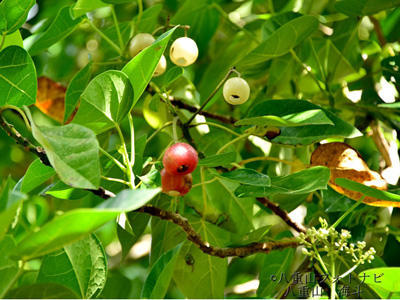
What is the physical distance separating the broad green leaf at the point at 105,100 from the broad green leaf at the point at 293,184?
0.77 ft

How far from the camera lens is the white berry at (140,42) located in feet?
3.60

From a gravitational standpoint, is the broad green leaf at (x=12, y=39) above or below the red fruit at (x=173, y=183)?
above

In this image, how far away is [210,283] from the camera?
120 cm

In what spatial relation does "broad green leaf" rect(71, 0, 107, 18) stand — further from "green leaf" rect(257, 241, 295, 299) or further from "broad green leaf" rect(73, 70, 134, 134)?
"green leaf" rect(257, 241, 295, 299)

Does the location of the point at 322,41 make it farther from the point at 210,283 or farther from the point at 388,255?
the point at 210,283

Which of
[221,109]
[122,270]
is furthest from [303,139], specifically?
[122,270]

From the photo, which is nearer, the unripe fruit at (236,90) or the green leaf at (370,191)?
the green leaf at (370,191)

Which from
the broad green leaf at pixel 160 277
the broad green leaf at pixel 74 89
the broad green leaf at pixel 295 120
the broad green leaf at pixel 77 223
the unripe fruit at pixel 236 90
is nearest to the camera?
the broad green leaf at pixel 77 223

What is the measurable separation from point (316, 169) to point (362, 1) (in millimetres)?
451

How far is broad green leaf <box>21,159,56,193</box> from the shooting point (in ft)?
3.04

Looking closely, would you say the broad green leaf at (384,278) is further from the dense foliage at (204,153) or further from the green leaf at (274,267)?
the green leaf at (274,267)

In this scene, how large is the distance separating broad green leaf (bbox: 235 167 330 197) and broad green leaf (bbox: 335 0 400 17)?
0.45 metres

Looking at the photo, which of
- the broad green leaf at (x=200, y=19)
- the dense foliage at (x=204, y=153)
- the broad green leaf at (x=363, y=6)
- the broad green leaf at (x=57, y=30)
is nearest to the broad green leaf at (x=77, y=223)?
the dense foliage at (x=204, y=153)

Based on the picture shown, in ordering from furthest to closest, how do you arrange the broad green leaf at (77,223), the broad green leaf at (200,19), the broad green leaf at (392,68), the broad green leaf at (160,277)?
1. the broad green leaf at (200,19)
2. the broad green leaf at (392,68)
3. the broad green leaf at (160,277)
4. the broad green leaf at (77,223)
